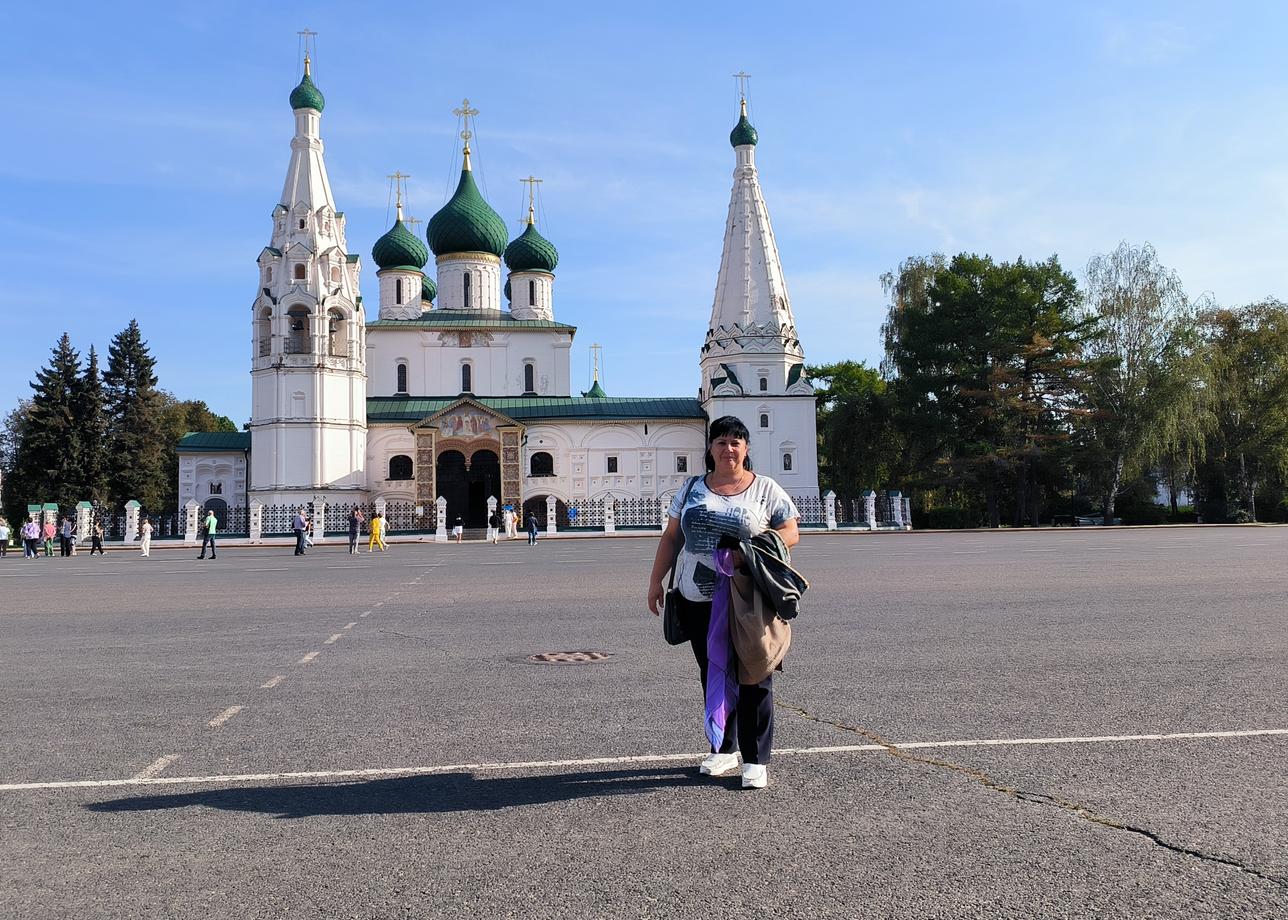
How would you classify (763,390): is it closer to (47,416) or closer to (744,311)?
(744,311)

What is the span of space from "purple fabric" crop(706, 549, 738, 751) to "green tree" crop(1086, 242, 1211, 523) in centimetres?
5081

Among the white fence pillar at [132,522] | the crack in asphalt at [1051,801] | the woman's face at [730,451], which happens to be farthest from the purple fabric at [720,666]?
the white fence pillar at [132,522]

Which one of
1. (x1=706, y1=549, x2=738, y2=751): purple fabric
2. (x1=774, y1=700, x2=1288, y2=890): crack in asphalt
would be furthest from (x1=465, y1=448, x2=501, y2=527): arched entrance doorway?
(x1=706, y1=549, x2=738, y2=751): purple fabric

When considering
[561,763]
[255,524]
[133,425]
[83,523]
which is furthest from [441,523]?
[561,763]

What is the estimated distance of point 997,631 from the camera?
32.9 feet

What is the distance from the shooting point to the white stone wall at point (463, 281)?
2368 inches

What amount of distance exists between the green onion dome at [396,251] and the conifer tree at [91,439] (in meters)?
16.7

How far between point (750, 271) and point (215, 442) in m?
29.2

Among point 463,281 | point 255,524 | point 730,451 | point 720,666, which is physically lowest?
point 720,666

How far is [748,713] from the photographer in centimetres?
489

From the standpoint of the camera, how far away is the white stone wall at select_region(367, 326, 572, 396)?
58.8 metres

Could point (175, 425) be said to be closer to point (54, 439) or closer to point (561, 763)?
point (54, 439)

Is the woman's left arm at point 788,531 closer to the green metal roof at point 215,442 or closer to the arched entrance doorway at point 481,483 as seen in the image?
the arched entrance doorway at point 481,483

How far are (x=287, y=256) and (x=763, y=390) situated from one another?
2461 cm
